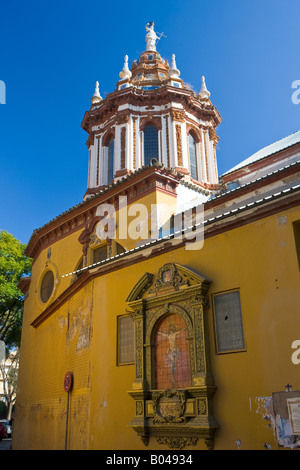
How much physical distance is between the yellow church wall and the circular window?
3.51 meters

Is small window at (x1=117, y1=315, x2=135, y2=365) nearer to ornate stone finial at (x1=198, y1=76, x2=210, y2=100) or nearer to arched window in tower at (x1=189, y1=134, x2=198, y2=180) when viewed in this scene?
arched window in tower at (x1=189, y1=134, x2=198, y2=180)

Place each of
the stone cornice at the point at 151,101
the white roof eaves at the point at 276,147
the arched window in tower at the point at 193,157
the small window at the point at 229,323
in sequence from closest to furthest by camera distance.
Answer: the small window at the point at 229,323
the white roof eaves at the point at 276,147
the arched window in tower at the point at 193,157
the stone cornice at the point at 151,101

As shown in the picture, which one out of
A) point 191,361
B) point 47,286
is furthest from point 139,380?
point 47,286

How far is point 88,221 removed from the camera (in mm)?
16719

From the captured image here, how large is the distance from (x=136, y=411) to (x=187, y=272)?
3.05 m

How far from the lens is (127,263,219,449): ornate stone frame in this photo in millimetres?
7836

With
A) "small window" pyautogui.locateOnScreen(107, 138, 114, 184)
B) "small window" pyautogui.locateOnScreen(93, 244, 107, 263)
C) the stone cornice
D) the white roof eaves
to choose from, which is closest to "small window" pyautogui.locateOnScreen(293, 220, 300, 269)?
the white roof eaves

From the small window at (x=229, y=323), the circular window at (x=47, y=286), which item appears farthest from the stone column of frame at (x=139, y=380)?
the circular window at (x=47, y=286)

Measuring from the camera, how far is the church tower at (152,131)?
70.0 feet

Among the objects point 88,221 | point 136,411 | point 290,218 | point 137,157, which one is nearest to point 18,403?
point 88,221

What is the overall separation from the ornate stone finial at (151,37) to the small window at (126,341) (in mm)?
22379

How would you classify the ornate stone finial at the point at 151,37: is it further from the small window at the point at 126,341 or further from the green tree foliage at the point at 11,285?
the small window at the point at 126,341

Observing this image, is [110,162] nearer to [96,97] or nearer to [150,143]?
[150,143]
